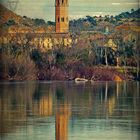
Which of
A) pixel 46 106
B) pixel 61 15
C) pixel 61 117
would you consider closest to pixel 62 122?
pixel 61 117

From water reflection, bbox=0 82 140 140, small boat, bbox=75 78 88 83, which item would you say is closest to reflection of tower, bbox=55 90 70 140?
water reflection, bbox=0 82 140 140

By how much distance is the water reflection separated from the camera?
793 cm

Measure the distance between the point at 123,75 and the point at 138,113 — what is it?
879mm

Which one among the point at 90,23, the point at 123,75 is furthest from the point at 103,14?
the point at 123,75

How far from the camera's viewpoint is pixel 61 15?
9.69 m

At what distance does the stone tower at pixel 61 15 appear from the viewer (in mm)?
9609

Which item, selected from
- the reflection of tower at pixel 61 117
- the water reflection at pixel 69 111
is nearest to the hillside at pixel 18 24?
the water reflection at pixel 69 111

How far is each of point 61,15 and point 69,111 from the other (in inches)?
51.9

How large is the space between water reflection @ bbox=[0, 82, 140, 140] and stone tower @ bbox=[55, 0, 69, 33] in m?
0.68

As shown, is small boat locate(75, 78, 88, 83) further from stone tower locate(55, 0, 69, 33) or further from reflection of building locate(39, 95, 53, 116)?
stone tower locate(55, 0, 69, 33)

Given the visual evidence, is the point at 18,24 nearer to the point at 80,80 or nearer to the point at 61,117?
the point at 80,80

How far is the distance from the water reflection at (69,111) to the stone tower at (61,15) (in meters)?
0.68

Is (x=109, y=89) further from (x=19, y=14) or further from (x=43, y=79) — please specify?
(x=19, y=14)

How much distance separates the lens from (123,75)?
9.79 metres
